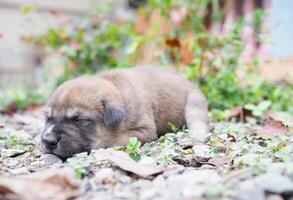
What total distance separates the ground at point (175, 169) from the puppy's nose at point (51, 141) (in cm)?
7

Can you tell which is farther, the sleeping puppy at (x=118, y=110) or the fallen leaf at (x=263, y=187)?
the sleeping puppy at (x=118, y=110)

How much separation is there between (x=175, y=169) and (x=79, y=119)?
3.51 feet

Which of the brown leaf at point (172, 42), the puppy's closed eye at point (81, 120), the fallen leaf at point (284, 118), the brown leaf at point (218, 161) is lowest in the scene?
the fallen leaf at point (284, 118)

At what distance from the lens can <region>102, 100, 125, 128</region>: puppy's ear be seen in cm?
377

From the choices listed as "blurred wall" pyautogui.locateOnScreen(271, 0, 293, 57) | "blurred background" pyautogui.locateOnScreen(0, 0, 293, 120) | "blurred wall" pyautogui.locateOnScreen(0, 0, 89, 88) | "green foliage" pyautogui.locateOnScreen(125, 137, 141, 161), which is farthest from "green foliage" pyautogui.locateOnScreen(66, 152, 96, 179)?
"blurred wall" pyautogui.locateOnScreen(0, 0, 89, 88)

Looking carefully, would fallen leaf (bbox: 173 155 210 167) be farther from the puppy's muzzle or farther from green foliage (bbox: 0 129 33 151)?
green foliage (bbox: 0 129 33 151)

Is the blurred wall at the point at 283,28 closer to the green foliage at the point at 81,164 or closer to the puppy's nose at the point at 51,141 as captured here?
the puppy's nose at the point at 51,141

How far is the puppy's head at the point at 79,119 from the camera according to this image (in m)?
3.54

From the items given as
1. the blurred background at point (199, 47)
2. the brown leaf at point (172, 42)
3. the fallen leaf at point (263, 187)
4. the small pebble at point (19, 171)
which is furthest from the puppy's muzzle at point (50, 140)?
the brown leaf at point (172, 42)

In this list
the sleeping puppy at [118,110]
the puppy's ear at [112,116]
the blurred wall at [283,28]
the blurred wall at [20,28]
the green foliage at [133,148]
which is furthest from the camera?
the blurred wall at [20,28]

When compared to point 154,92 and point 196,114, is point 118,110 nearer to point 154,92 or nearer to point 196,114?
point 154,92

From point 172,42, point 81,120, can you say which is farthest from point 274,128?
point 172,42

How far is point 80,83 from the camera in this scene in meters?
3.97

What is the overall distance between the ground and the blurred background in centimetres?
183
